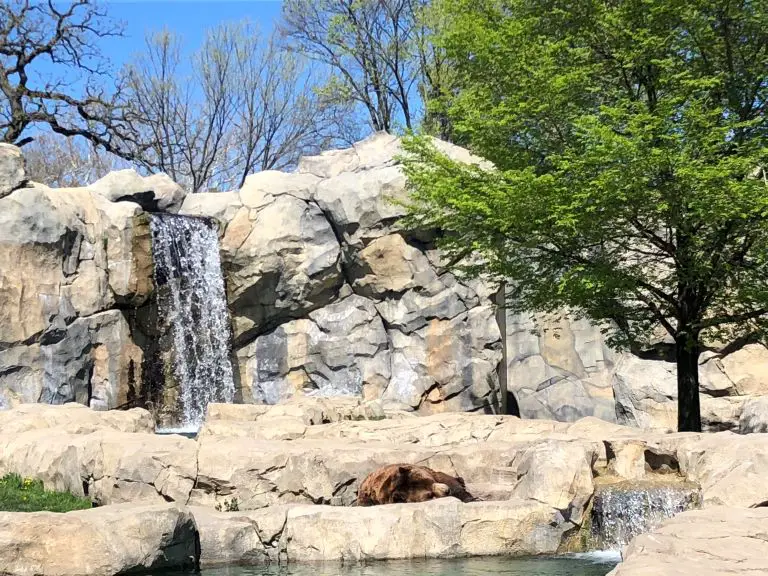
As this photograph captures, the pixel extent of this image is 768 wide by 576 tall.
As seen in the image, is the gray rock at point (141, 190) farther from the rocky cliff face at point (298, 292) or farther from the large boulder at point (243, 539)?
the large boulder at point (243, 539)

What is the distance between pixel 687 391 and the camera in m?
14.8

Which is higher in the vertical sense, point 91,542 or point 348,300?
point 348,300

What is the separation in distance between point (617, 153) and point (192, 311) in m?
13.0

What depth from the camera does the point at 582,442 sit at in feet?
37.5

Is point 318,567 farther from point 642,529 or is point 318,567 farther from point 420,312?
point 420,312

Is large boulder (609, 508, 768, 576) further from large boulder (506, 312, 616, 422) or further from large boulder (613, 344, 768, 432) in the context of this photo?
large boulder (506, 312, 616, 422)

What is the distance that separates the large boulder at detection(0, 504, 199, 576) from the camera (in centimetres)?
828

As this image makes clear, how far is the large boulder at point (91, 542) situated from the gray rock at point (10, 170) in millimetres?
13015

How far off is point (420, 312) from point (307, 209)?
3934 mm

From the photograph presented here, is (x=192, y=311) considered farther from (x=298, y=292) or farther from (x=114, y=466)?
(x=114, y=466)

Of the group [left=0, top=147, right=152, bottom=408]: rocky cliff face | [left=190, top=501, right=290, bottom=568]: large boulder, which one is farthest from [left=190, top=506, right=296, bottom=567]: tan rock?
[left=0, top=147, right=152, bottom=408]: rocky cliff face

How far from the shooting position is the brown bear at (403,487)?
35.5ft

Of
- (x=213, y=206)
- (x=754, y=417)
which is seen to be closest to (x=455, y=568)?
(x=754, y=417)

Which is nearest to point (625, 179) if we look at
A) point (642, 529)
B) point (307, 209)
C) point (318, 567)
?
point (642, 529)
